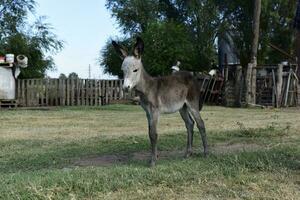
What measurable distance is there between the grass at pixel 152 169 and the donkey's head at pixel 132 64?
1264mm

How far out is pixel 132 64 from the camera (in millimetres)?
8039

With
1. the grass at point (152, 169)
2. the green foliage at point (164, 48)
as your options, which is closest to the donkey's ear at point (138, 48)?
the grass at point (152, 169)

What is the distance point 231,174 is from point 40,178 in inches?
97.0

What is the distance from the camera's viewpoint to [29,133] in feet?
45.9

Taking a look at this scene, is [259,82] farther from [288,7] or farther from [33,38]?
[33,38]

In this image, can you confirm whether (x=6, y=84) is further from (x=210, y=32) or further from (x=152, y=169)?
(x=152, y=169)

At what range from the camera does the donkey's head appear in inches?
314

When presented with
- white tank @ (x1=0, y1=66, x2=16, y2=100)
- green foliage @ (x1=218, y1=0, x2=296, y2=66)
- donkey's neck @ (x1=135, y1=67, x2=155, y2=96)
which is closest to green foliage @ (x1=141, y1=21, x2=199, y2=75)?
green foliage @ (x1=218, y1=0, x2=296, y2=66)

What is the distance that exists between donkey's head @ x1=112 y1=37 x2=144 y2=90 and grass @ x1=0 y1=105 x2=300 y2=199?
49.8 inches

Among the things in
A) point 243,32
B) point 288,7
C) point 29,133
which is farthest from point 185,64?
point 29,133

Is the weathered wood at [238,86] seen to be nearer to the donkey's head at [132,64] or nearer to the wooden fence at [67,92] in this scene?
the wooden fence at [67,92]

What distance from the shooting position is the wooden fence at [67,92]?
96.0ft

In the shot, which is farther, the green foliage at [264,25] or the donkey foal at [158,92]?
the green foliage at [264,25]

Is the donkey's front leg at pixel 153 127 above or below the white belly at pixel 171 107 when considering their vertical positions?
below
